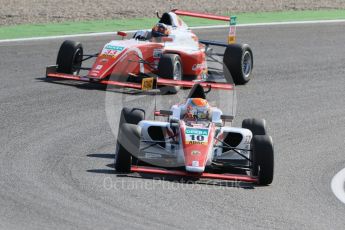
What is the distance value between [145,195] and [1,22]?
45.1 ft

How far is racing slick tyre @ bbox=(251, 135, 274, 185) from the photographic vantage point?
39.5 ft

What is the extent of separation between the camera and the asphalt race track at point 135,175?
10.6 meters

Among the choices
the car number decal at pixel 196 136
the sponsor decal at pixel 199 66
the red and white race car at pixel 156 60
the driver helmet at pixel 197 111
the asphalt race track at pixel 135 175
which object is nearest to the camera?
the asphalt race track at pixel 135 175

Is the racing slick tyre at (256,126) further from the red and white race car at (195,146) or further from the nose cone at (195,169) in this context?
the nose cone at (195,169)

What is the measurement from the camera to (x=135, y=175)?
12.2 m

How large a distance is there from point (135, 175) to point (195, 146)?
855 millimetres

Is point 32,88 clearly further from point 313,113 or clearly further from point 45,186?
point 45,186

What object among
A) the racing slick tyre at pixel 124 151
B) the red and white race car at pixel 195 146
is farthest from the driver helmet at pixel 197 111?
the racing slick tyre at pixel 124 151

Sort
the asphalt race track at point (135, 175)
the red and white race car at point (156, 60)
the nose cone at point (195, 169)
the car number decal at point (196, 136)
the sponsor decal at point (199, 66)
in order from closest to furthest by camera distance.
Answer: the asphalt race track at point (135, 175) → the nose cone at point (195, 169) → the car number decal at point (196, 136) → the red and white race car at point (156, 60) → the sponsor decal at point (199, 66)

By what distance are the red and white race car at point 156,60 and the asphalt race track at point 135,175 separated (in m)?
0.39

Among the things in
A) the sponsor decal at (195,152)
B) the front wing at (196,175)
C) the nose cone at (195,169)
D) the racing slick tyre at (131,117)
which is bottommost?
the front wing at (196,175)

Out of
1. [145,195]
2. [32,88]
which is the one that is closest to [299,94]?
[32,88]

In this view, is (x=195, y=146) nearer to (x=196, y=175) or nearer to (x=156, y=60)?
(x=196, y=175)

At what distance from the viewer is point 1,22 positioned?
24109 millimetres
